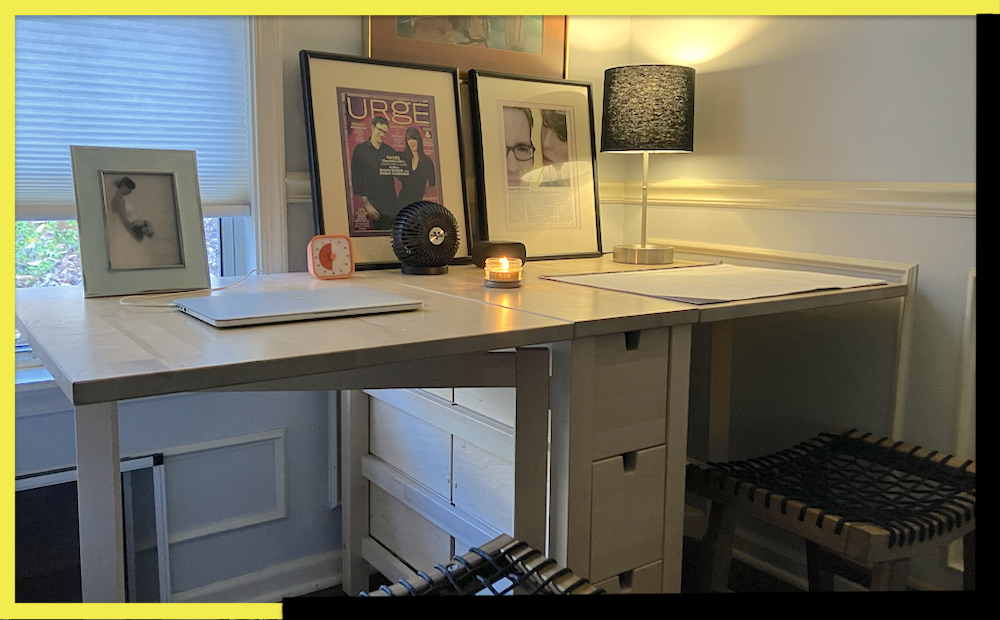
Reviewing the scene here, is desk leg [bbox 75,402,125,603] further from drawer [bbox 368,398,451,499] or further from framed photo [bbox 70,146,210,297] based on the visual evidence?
drawer [bbox 368,398,451,499]

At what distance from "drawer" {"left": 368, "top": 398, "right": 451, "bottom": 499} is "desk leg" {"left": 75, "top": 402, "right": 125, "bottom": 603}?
0.70 m

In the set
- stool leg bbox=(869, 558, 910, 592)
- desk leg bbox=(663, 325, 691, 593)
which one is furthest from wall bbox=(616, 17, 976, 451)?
desk leg bbox=(663, 325, 691, 593)

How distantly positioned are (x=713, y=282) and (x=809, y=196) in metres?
0.43

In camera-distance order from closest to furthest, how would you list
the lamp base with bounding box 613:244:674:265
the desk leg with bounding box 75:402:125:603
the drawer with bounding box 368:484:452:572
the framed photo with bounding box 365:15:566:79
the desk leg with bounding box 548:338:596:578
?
the desk leg with bounding box 75:402:125:603, the desk leg with bounding box 548:338:596:578, the drawer with bounding box 368:484:452:572, the framed photo with bounding box 365:15:566:79, the lamp base with bounding box 613:244:674:265

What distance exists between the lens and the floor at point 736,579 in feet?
6.44

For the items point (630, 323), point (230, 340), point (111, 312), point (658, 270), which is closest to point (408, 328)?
point (230, 340)

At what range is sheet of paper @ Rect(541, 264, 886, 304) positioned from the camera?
4.80 ft

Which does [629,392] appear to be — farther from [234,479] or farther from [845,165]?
[234,479]

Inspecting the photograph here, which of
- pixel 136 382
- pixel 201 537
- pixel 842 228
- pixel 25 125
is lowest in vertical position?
pixel 201 537

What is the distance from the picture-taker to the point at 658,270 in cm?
186

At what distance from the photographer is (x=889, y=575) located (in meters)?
1.31

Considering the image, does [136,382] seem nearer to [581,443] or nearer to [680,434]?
[581,443]

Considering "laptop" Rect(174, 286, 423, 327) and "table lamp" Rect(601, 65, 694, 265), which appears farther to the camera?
"table lamp" Rect(601, 65, 694, 265)

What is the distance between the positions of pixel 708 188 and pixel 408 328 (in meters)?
1.22
